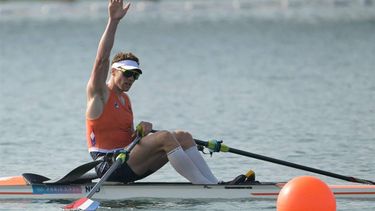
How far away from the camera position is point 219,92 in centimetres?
2378

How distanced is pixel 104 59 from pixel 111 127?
78 cm

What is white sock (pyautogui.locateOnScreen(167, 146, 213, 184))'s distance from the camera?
11.8 m

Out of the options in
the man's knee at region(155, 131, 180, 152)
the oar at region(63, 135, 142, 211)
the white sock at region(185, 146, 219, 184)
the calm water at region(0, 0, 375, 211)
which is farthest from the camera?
the calm water at region(0, 0, 375, 211)

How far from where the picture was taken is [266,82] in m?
25.8

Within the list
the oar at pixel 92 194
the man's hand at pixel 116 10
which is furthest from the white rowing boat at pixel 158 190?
the man's hand at pixel 116 10

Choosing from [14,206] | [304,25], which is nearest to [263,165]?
[14,206]

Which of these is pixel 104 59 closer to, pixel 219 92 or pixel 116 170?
pixel 116 170

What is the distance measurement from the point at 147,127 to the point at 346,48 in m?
24.7

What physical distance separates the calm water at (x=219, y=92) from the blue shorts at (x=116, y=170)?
0.27m

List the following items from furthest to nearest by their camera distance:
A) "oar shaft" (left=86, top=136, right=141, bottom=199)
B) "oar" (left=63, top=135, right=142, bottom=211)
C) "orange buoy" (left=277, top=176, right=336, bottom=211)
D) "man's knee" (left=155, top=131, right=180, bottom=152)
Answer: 1. "man's knee" (left=155, top=131, right=180, bottom=152)
2. "oar shaft" (left=86, top=136, right=141, bottom=199)
3. "oar" (left=63, top=135, right=142, bottom=211)
4. "orange buoy" (left=277, top=176, right=336, bottom=211)

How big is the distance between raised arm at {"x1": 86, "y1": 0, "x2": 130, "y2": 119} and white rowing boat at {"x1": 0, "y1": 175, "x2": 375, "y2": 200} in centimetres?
87

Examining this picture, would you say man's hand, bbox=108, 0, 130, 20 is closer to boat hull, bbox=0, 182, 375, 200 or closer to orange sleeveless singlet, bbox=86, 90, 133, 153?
orange sleeveless singlet, bbox=86, 90, 133, 153

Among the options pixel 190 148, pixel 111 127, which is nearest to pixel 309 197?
pixel 190 148

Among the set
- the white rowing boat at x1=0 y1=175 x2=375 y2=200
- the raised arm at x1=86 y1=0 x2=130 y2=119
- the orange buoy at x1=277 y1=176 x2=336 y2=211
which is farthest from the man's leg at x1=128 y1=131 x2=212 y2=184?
the orange buoy at x1=277 y1=176 x2=336 y2=211
